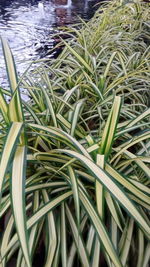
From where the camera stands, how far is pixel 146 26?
2.53 m

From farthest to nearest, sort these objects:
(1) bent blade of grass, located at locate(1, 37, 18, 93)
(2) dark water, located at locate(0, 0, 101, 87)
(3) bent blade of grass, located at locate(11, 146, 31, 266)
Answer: (2) dark water, located at locate(0, 0, 101, 87) → (1) bent blade of grass, located at locate(1, 37, 18, 93) → (3) bent blade of grass, located at locate(11, 146, 31, 266)

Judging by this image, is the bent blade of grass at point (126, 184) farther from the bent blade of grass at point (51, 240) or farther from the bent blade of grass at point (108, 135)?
the bent blade of grass at point (51, 240)

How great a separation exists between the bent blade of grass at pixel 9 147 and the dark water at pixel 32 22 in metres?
2.23

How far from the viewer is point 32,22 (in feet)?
17.7

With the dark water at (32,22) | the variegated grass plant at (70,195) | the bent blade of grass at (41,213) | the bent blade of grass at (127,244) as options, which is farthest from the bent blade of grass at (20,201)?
the dark water at (32,22)

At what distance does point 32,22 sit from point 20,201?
5285mm

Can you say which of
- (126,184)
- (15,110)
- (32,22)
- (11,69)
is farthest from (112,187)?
(32,22)

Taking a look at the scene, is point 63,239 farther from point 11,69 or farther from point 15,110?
point 11,69

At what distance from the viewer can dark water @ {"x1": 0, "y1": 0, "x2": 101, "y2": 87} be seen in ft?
12.7

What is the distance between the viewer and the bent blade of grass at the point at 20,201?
1.93 feet

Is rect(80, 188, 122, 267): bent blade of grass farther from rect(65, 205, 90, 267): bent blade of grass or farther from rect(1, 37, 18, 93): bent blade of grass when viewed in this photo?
rect(1, 37, 18, 93): bent blade of grass

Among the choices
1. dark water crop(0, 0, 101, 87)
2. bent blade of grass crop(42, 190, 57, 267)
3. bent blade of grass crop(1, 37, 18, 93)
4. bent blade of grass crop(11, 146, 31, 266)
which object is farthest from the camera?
dark water crop(0, 0, 101, 87)

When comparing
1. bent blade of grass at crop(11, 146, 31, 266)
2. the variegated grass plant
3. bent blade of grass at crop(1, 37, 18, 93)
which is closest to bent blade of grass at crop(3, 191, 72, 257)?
the variegated grass plant

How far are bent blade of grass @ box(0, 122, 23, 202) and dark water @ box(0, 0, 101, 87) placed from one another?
2230 millimetres
